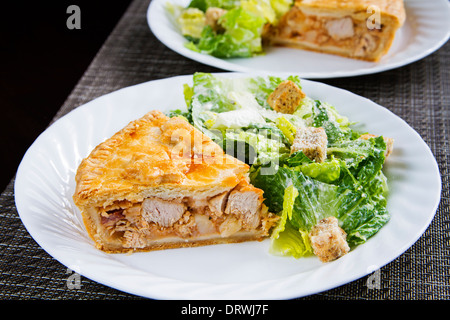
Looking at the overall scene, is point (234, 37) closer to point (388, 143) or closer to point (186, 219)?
point (388, 143)

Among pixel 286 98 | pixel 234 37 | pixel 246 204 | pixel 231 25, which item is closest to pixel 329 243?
pixel 246 204

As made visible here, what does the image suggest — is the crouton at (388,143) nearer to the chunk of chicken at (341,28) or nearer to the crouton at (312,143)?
the crouton at (312,143)

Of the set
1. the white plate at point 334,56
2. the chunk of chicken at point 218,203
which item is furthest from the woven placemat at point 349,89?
the chunk of chicken at point 218,203

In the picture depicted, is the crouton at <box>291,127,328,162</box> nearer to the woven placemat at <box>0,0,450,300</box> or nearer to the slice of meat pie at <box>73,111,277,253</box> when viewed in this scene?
the slice of meat pie at <box>73,111,277,253</box>

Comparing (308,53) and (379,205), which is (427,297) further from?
(308,53)

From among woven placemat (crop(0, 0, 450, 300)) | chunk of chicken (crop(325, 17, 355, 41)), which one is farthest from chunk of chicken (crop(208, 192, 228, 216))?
chunk of chicken (crop(325, 17, 355, 41))

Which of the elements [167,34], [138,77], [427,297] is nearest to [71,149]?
[138,77]

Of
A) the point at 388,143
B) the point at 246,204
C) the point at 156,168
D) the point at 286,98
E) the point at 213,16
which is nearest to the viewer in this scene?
the point at 156,168
